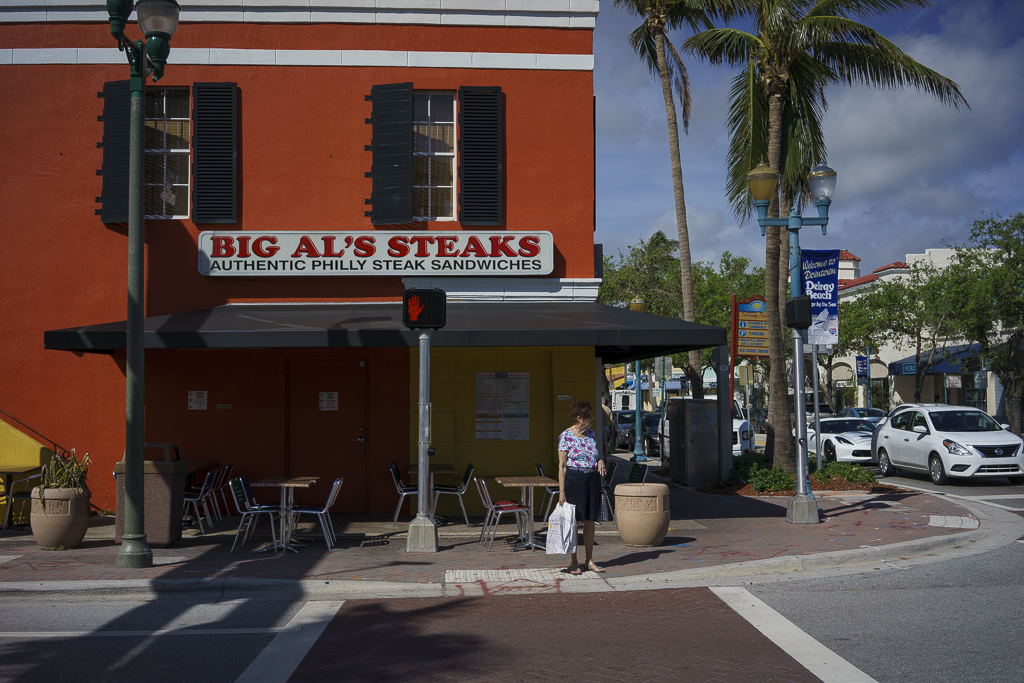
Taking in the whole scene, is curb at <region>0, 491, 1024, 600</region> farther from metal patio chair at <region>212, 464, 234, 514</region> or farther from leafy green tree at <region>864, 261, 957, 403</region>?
leafy green tree at <region>864, 261, 957, 403</region>

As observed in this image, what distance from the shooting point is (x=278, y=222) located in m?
12.2

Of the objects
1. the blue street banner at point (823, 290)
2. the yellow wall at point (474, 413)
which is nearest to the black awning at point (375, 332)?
the yellow wall at point (474, 413)

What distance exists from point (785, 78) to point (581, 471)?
11222 millimetres

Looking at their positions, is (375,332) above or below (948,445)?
above

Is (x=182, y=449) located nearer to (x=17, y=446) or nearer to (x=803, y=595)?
(x=17, y=446)

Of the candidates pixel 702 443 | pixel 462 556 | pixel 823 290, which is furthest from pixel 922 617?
pixel 823 290

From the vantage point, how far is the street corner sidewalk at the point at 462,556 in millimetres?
8016

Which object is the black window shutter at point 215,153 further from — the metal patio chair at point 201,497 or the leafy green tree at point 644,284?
the leafy green tree at point 644,284

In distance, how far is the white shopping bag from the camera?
26.7ft

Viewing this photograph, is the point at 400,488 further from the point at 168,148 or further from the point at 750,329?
the point at 750,329

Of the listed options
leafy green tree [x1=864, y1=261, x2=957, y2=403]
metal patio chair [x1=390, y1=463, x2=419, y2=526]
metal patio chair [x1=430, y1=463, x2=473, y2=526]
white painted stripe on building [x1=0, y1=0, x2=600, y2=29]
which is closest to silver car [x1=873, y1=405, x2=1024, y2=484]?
metal patio chair [x1=430, y1=463, x2=473, y2=526]

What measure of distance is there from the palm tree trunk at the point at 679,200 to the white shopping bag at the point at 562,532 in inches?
516

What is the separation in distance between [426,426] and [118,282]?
5.73m

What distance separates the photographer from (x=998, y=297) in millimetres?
27203
